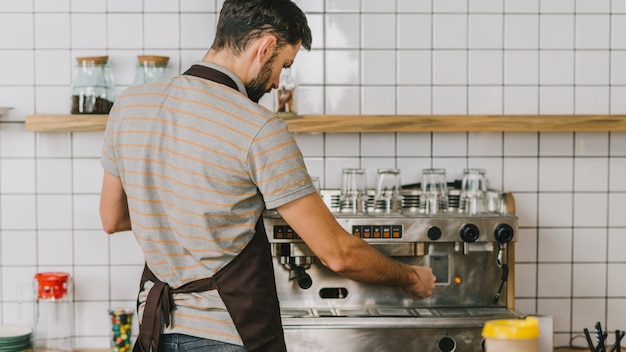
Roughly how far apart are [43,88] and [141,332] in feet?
4.57

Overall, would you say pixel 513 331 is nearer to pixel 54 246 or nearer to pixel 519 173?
pixel 519 173

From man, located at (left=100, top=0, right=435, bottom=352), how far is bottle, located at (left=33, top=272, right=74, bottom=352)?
1048mm

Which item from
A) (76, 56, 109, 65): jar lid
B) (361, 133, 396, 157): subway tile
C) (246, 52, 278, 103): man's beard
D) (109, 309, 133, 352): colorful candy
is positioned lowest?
(109, 309, 133, 352): colorful candy

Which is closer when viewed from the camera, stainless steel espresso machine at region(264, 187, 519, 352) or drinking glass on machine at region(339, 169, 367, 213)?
stainless steel espresso machine at region(264, 187, 519, 352)

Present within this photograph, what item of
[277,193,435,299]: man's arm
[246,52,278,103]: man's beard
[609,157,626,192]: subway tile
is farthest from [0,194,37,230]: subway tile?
[609,157,626,192]: subway tile

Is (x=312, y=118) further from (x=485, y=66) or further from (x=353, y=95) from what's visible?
(x=485, y=66)

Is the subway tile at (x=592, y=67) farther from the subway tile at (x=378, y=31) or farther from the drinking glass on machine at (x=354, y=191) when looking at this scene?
the drinking glass on machine at (x=354, y=191)

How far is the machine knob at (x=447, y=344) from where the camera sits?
2.38m

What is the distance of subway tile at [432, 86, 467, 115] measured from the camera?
9.50ft

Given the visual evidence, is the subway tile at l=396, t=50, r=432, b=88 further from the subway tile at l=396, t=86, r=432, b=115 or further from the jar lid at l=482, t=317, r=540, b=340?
the jar lid at l=482, t=317, r=540, b=340

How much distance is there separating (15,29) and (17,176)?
0.52 meters

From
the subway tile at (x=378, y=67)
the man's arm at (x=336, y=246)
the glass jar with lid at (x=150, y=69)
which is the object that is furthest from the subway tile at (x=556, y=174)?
the glass jar with lid at (x=150, y=69)

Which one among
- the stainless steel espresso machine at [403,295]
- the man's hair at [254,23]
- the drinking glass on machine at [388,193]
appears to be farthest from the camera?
the drinking glass on machine at [388,193]

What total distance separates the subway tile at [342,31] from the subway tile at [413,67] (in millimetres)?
168
